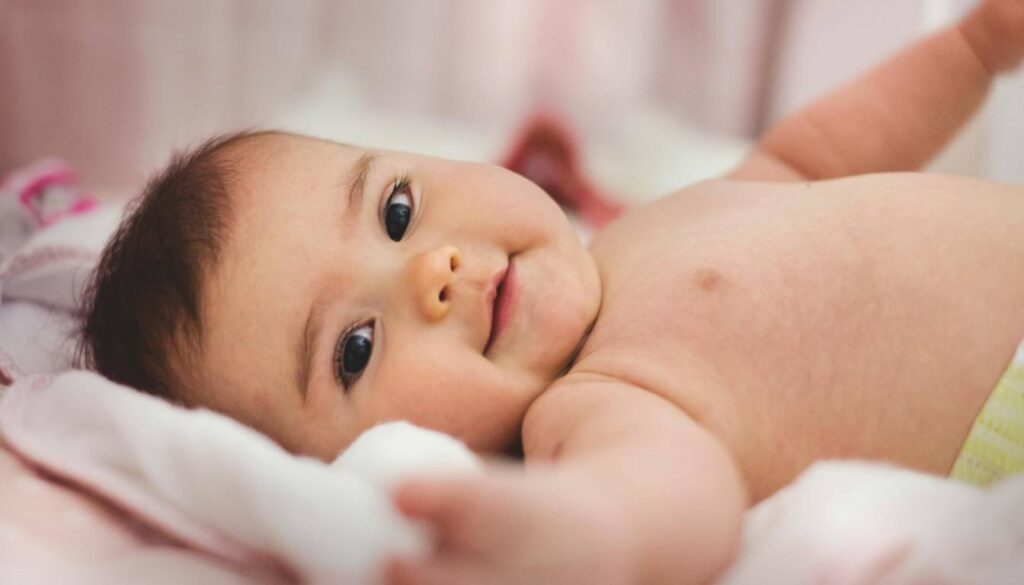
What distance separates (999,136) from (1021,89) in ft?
0.21

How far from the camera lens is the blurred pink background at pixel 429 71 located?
1590 millimetres

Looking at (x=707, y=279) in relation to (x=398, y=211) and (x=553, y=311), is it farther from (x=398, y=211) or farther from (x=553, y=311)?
(x=398, y=211)

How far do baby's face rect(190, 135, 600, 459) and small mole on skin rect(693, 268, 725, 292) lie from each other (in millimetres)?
100

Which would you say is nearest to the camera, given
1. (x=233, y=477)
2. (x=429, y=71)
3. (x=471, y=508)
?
(x=471, y=508)

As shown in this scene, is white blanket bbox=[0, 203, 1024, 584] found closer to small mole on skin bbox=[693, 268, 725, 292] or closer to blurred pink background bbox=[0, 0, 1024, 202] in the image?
small mole on skin bbox=[693, 268, 725, 292]

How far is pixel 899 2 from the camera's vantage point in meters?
1.54

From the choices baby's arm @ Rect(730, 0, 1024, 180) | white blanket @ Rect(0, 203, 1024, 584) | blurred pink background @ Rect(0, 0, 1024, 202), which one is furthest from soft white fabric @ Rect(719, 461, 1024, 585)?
blurred pink background @ Rect(0, 0, 1024, 202)

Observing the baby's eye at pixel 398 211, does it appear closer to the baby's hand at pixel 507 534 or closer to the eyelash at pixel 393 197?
the eyelash at pixel 393 197

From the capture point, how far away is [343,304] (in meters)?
0.82

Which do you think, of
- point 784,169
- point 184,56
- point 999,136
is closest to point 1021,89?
point 999,136

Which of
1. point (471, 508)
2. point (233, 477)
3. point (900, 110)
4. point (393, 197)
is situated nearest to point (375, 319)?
point (393, 197)

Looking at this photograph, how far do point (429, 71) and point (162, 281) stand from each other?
38.7 inches

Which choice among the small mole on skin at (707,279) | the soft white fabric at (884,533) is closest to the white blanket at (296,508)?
the soft white fabric at (884,533)

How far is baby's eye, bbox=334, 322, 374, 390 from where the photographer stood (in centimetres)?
81
